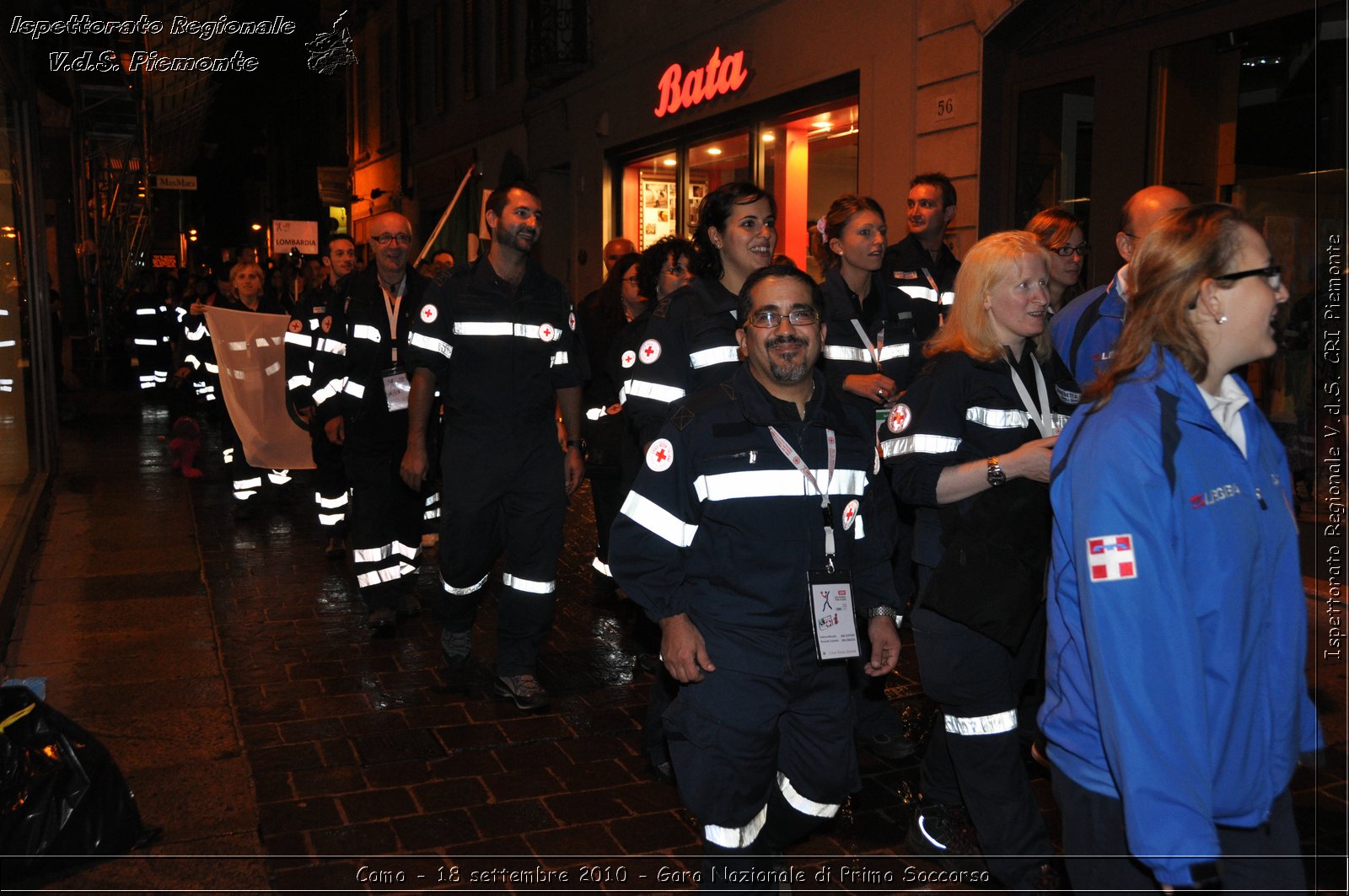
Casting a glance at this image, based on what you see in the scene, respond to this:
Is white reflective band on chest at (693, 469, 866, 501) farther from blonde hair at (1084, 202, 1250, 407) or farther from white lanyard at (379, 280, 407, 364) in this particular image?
white lanyard at (379, 280, 407, 364)

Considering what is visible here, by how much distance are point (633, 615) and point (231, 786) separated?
309 centimetres

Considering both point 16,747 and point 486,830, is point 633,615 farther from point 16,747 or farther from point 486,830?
point 16,747

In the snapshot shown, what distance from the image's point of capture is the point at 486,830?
14.2ft

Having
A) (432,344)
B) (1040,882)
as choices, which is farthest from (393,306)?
(1040,882)

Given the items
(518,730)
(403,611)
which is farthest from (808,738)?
(403,611)

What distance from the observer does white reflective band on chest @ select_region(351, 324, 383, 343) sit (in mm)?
6988

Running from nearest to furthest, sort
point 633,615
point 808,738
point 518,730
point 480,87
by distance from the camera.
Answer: point 808,738 → point 518,730 → point 633,615 → point 480,87

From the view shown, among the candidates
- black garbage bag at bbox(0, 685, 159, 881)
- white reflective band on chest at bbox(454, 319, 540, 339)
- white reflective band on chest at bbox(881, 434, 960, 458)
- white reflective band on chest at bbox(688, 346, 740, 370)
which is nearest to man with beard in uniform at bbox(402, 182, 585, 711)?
white reflective band on chest at bbox(454, 319, 540, 339)

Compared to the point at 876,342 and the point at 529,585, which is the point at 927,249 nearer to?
the point at 876,342

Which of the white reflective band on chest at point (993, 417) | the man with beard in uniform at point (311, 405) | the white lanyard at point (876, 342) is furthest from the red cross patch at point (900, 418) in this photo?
the man with beard in uniform at point (311, 405)

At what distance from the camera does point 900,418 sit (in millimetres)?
3936

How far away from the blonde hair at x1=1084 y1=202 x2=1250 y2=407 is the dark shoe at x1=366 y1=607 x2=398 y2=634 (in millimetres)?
5269

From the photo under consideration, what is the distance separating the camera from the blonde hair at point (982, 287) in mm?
3795

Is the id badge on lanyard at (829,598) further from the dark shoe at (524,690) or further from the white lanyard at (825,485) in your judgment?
the dark shoe at (524,690)
